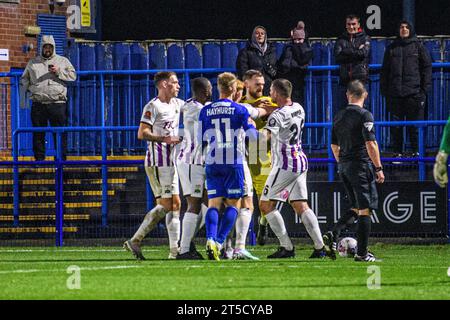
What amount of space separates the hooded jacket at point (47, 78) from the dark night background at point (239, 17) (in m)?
4.96

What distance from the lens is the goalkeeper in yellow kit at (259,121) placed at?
1747 cm

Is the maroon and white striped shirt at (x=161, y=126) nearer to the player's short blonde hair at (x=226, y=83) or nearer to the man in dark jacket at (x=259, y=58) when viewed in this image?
the player's short blonde hair at (x=226, y=83)

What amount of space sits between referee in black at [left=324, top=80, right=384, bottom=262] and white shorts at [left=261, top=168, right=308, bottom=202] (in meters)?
0.82

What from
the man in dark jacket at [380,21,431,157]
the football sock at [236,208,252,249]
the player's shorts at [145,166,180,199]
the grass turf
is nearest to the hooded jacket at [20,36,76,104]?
the man in dark jacket at [380,21,431,157]

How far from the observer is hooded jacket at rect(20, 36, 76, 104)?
23.0 metres

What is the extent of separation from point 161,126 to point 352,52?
19.5ft

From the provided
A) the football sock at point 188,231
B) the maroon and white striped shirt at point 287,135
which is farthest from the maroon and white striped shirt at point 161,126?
the maroon and white striped shirt at point 287,135

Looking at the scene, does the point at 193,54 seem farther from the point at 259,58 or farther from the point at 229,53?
the point at 259,58

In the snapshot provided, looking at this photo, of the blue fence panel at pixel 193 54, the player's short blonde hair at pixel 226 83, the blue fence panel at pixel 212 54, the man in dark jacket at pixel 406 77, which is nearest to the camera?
the player's short blonde hair at pixel 226 83

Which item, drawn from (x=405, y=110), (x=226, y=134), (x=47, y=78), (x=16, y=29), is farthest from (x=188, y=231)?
(x=16, y=29)

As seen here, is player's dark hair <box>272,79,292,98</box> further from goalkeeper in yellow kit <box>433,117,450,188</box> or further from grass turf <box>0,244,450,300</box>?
goalkeeper in yellow kit <box>433,117,450,188</box>

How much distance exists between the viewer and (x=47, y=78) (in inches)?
907
